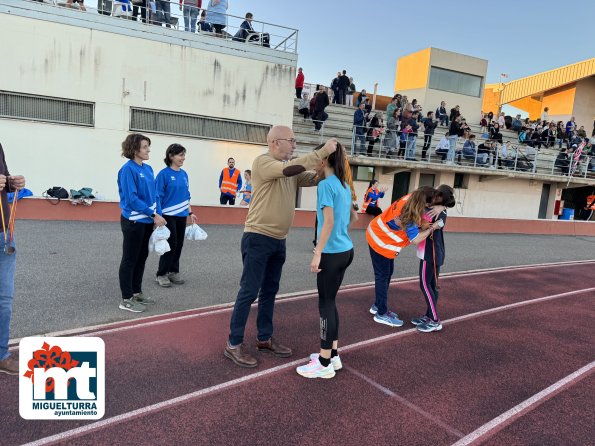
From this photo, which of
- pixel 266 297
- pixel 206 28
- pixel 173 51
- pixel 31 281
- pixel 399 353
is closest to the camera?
pixel 266 297

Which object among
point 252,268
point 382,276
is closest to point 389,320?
point 382,276

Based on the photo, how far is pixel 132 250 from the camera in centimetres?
510

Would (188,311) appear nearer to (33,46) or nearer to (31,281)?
(31,281)

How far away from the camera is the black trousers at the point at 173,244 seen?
6.16 metres

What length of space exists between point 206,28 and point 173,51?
1.80 metres

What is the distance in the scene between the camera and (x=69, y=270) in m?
6.86

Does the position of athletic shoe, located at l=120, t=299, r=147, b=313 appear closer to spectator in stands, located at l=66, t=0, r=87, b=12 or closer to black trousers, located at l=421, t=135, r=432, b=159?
spectator in stands, located at l=66, t=0, r=87, b=12

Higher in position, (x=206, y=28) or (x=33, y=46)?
(x=206, y=28)

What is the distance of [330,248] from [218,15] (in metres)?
13.9

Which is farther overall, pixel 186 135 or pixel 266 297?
pixel 186 135

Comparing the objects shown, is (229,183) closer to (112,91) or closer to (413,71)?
(112,91)

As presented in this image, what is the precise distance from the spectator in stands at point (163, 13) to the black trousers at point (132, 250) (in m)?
11.4

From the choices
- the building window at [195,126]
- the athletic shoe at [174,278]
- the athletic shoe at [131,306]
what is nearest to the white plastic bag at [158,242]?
the athletic shoe at [131,306]

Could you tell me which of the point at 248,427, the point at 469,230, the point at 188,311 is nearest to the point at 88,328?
the point at 188,311
